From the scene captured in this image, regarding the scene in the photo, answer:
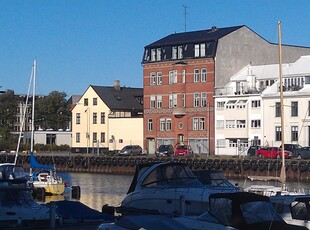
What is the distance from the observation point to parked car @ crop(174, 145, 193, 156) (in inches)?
3462

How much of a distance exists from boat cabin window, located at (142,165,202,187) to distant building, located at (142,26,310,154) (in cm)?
5976

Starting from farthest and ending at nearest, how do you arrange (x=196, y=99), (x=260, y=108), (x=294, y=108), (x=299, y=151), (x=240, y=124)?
(x=196, y=99)
(x=240, y=124)
(x=260, y=108)
(x=294, y=108)
(x=299, y=151)

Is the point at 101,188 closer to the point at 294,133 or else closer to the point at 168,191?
the point at 294,133

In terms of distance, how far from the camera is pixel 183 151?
8825 cm

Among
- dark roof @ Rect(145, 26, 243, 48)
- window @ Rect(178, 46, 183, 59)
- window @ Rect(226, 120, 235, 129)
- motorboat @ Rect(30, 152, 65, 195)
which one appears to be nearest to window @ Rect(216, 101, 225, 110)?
window @ Rect(226, 120, 235, 129)

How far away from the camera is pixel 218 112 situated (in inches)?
3610

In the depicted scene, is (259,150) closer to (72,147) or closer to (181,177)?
(72,147)

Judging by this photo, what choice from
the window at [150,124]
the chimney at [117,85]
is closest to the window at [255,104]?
the window at [150,124]

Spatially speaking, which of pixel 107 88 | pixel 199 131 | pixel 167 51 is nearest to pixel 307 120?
pixel 199 131

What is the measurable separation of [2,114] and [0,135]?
49.2 ft

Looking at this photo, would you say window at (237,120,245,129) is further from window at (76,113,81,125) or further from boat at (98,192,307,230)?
boat at (98,192,307,230)

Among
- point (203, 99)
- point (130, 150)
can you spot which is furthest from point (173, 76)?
point (130, 150)

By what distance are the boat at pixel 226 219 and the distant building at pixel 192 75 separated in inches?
2811

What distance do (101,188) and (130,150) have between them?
32566mm
